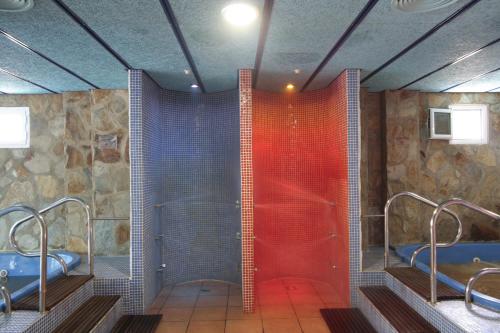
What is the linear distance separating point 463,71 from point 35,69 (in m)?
4.05

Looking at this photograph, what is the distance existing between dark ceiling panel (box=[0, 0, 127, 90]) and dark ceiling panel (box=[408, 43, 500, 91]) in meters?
3.07

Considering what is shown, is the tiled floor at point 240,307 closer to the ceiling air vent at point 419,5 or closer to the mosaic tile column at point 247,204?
the mosaic tile column at point 247,204

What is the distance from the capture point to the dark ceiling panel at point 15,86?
12.1 feet

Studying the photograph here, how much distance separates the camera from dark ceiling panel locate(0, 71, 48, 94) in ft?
12.1

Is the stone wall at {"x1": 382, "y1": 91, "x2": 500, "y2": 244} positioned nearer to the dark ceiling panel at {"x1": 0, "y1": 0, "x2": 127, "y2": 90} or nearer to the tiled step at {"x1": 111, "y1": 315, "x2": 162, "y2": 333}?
the tiled step at {"x1": 111, "y1": 315, "x2": 162, "y2": 333}

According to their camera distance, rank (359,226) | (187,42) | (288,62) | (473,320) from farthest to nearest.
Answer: (359,226)
(288,62)
(187,42)
(473,320)

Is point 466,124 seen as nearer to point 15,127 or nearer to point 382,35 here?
point 382,35

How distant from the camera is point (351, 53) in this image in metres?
3.07

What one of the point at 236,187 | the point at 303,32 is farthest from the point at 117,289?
the point at 303,32

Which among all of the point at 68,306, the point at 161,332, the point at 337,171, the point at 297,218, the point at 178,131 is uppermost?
the point at 178,131

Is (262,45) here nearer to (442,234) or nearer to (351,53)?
(351,53)

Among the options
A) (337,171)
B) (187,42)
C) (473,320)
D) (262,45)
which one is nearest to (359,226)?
(337,171)

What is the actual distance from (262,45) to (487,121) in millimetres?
3595

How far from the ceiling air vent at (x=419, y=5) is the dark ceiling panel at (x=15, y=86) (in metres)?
3.45
